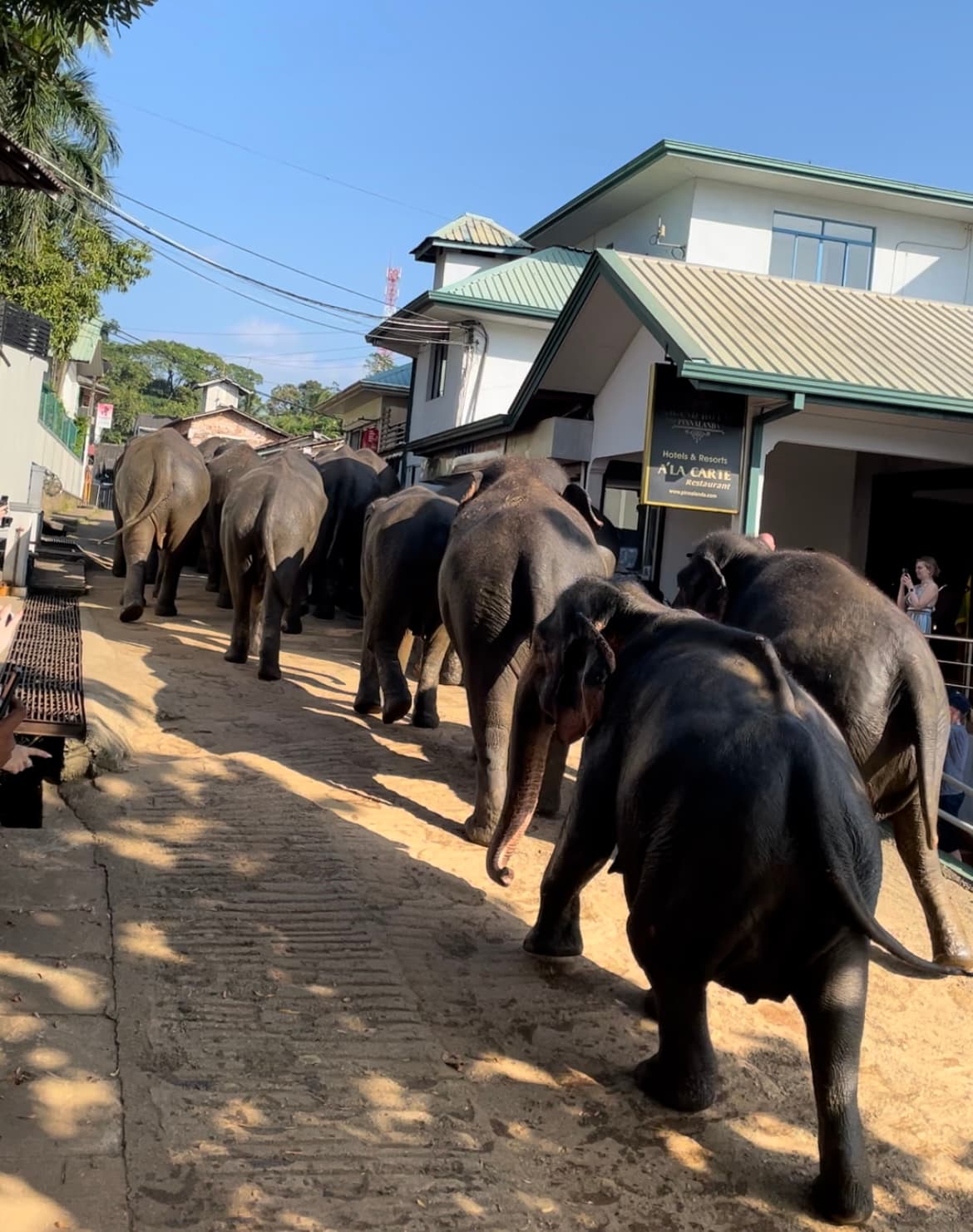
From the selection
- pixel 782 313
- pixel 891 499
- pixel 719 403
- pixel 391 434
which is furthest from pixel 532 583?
pixel 391 434

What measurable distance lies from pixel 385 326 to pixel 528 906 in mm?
24958

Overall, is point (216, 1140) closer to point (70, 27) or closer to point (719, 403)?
point (70, 27)

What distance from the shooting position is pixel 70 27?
18.4ft

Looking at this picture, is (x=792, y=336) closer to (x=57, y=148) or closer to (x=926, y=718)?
(x=926, y=718)

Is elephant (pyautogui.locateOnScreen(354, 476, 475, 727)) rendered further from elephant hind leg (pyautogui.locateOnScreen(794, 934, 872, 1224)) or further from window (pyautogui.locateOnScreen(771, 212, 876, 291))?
window (pyautogui.locateOnScreen(771, 212, 876, 291))

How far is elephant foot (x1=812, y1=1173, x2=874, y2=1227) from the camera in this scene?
349 centimetres

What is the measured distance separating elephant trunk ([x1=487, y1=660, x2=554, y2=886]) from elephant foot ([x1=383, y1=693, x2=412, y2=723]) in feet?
7.73

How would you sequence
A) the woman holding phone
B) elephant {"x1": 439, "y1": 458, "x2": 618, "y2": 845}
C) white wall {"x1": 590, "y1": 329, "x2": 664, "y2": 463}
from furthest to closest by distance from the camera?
white wall {"x1": 590, "y1": 329, "x2": 664, "y2": 463}
the woman holding phone
elephant {"x1": 439, "y1": 458, "x2": 618, "y2": 845}

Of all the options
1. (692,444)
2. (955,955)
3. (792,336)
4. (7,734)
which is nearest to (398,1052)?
(7,734)

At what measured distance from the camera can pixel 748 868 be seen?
135 inches

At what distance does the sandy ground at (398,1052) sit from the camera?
3.43 m

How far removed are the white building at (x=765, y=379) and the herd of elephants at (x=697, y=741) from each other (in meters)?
4.32

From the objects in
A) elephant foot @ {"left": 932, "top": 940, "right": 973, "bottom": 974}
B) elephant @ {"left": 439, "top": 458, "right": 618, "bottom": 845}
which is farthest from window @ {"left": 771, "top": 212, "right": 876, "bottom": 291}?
elephant foot @ {"left": 932, "top": 940, "right": 973, "bottom": 974}

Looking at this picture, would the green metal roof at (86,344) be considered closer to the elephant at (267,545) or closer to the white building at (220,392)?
the white building at (220,392)
